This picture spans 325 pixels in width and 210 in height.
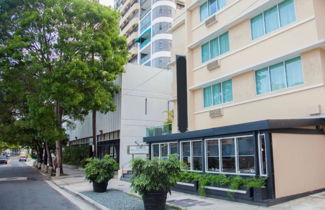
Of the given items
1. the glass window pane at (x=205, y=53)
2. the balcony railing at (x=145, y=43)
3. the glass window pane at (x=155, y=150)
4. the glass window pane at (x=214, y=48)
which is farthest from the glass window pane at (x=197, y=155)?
the balcony railing at (x=145, y=43)

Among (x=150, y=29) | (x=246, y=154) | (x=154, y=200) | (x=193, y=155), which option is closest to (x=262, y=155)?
(x=246, y=154)

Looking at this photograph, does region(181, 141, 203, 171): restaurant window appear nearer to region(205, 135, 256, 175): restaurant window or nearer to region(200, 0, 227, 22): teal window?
region(205, 135, 256, 175): restaurant window

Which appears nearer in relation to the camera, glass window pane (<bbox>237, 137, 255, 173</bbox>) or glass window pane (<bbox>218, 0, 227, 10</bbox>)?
glass window pane (<bbox>237, 137, 255, 173</bbox>)

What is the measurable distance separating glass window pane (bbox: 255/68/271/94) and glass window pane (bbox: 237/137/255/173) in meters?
→ 3.91

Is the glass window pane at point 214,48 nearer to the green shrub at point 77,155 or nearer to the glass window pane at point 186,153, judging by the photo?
the glass window pane at point 186,153

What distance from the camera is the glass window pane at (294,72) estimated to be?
42.1 ft

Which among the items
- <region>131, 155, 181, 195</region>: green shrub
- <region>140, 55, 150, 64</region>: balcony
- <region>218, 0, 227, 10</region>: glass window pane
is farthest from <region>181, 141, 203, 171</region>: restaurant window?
<region>140, 55, 150, 64</region>: balcony

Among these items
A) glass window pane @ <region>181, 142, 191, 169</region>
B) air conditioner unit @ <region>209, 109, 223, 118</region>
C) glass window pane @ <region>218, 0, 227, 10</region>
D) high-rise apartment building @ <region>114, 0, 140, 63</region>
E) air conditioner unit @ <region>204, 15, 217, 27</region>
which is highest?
high-rise apartment building @ <region>114, 0, 140, 63</region>

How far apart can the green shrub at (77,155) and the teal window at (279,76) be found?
23.3m

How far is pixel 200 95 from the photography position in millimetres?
19016

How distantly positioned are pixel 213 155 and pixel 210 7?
1055 cm

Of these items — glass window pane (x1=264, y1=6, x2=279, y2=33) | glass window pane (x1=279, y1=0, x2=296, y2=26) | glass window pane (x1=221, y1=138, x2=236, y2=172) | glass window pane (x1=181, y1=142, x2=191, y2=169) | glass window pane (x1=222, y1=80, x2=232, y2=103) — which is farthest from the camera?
glass window pane (x1=222, y1=80, x2=232, y2=103)

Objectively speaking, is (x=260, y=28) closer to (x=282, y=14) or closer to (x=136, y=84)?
(x=282, y=14)

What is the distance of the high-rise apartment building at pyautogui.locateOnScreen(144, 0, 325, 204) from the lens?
10625 millimetres
